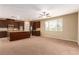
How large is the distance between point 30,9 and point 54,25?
2.13 feet

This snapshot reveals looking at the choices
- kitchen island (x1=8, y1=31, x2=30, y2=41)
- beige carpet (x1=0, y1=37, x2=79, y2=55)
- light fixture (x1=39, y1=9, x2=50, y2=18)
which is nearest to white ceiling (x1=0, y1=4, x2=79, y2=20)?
light fixture (x1=39, y1=9, x2=50, y2=18)

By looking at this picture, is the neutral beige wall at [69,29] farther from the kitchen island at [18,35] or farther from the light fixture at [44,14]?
the kitchen island at [18,35]

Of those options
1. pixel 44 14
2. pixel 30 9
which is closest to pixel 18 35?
pixel 30 9

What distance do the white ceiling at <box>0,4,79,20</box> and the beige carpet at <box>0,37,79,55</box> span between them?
553 millimetres

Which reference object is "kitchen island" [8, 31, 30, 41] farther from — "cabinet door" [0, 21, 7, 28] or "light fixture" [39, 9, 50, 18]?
"light fixture" [39, 9, 50, 18]

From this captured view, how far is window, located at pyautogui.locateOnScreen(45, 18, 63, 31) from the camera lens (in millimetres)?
2490

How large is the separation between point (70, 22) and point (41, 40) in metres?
0.75

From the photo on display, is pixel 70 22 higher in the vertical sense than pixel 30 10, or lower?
lower

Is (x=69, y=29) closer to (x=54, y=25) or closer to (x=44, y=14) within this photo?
(x=54, y=25)

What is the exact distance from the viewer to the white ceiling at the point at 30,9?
2398 mm

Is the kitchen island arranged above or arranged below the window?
below

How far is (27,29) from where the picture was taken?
2.56 m

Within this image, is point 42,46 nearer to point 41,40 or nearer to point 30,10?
point 41,40
